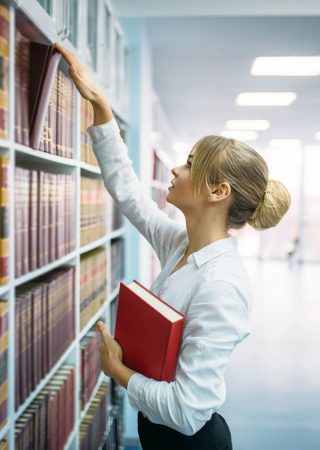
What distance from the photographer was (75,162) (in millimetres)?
1761

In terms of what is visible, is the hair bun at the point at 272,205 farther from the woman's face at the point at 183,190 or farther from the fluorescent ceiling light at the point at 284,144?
the fluorescent ceiling light at the point at 284,144

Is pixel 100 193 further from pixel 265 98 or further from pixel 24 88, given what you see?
pixel 265 98

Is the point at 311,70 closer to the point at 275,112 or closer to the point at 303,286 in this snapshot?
the point at 275,112

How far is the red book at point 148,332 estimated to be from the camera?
41.9 inches

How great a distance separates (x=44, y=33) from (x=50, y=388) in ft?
3.57

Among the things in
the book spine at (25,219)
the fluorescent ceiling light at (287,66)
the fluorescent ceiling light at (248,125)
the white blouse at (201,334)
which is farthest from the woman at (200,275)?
the fluorescent ceiling light at (248,125)

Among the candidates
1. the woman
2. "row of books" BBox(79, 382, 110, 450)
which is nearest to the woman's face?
the woman

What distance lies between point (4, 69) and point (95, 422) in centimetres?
164

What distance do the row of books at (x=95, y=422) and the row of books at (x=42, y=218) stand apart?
803 mm

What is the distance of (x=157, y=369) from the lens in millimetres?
1107

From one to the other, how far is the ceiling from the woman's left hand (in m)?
1.90

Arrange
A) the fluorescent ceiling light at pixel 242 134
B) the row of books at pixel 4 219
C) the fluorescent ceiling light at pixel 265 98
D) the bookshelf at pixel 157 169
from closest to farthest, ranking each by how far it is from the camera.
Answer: the row of books at pixel 4 219 → the bookshelf at pixel 157 169 → the fluorescent ceiling light at pixel 265 98 → the fluorescent ceiling light at pixel 242 134

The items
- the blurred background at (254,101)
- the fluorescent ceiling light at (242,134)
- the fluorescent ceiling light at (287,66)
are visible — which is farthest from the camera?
the fluorescent ceiling light at (242,134)

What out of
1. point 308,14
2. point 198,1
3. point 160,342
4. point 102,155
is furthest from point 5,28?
point 308,14
